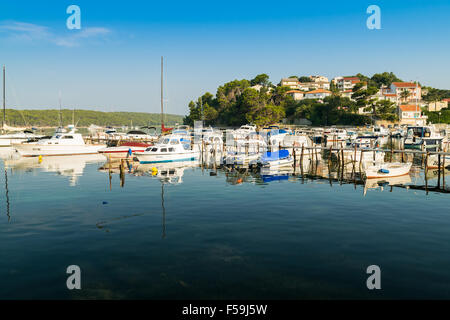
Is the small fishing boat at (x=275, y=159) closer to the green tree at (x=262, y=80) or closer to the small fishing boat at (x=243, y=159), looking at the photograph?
the small fishing boat at (x=243, y=159)

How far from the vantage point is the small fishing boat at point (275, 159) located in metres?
35.4

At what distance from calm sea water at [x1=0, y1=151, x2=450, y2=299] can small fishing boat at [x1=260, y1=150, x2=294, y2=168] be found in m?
9.86

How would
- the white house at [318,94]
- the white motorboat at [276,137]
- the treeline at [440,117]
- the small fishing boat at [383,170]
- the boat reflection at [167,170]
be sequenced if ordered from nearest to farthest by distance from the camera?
the small fishing boat at [383,170], the boat reflection at [167,170], the white motorboat at [276,137], the treeline at [440,117], the white house at [318,94]

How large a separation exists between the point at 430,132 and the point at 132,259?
51.6m

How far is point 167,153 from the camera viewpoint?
38.5 meters

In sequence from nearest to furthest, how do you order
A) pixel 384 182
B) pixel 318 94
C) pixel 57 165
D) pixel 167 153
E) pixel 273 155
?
pixel 384 182
pixel 273 155
pixel 167 153
pixel 57 165
pixel 318 94

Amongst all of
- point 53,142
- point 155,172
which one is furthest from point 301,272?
point 53,142

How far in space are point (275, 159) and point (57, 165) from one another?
83.1 ft

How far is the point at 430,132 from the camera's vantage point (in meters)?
50.3

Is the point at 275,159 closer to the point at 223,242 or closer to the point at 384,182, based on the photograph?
the point at 384,182

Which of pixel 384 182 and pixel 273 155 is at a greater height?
pixel 273 155

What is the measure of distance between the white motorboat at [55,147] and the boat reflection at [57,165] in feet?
3.80

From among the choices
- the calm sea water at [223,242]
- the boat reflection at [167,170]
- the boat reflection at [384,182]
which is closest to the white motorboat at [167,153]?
the boat reflection at [167,170]

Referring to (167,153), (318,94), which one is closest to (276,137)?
(167,153)
